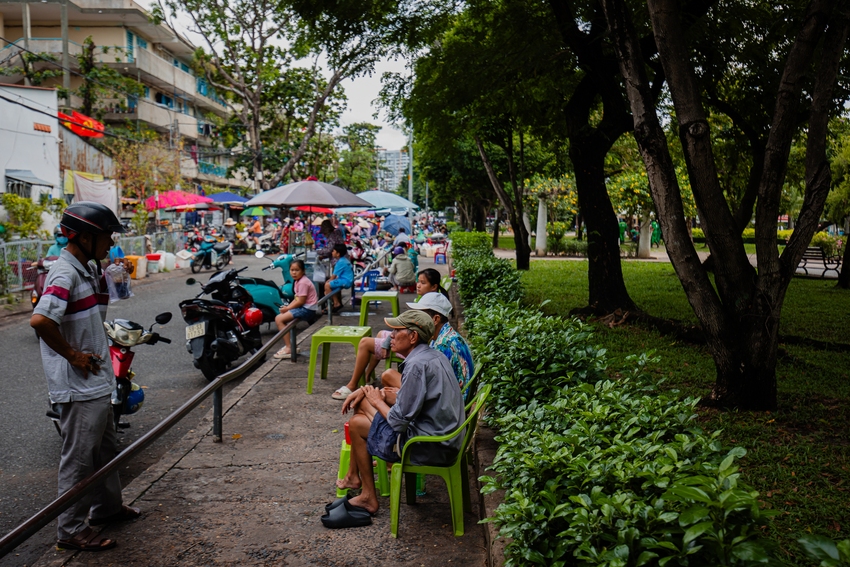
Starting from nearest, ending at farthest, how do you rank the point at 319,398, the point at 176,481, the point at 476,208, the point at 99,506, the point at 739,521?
1. the point at 739,521
2. the point at 99,506
3. the point at 176,481
4. the point at 319,398
5. the point at 476,208

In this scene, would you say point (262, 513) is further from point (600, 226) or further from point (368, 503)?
point (600, 226)

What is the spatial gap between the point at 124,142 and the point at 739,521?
34.6 metres

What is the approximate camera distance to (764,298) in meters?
5.41

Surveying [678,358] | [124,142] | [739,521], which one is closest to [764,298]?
[678,358]

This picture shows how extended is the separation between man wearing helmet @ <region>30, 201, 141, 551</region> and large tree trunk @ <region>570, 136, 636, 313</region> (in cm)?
745

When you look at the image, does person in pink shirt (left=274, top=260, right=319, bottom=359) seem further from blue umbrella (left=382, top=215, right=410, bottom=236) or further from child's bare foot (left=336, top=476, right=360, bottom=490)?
blue umbrella (left=382, top=215, right=410, bottom=236)

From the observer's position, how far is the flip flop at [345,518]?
4.34 meters

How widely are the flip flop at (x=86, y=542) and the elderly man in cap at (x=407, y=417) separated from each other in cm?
120

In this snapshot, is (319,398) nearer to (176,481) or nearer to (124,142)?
(176,481)

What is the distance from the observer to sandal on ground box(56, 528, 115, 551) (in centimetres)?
404

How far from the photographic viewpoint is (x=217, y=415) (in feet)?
19.2

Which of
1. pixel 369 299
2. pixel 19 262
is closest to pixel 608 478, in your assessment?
pixel 369 299

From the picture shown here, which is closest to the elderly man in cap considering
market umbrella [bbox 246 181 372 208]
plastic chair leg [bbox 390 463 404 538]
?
plastic chair leg [bbox 390 463 404 538]

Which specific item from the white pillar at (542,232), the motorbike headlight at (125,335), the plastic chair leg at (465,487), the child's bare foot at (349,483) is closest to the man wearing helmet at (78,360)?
the child's bare foot at (349,483)
